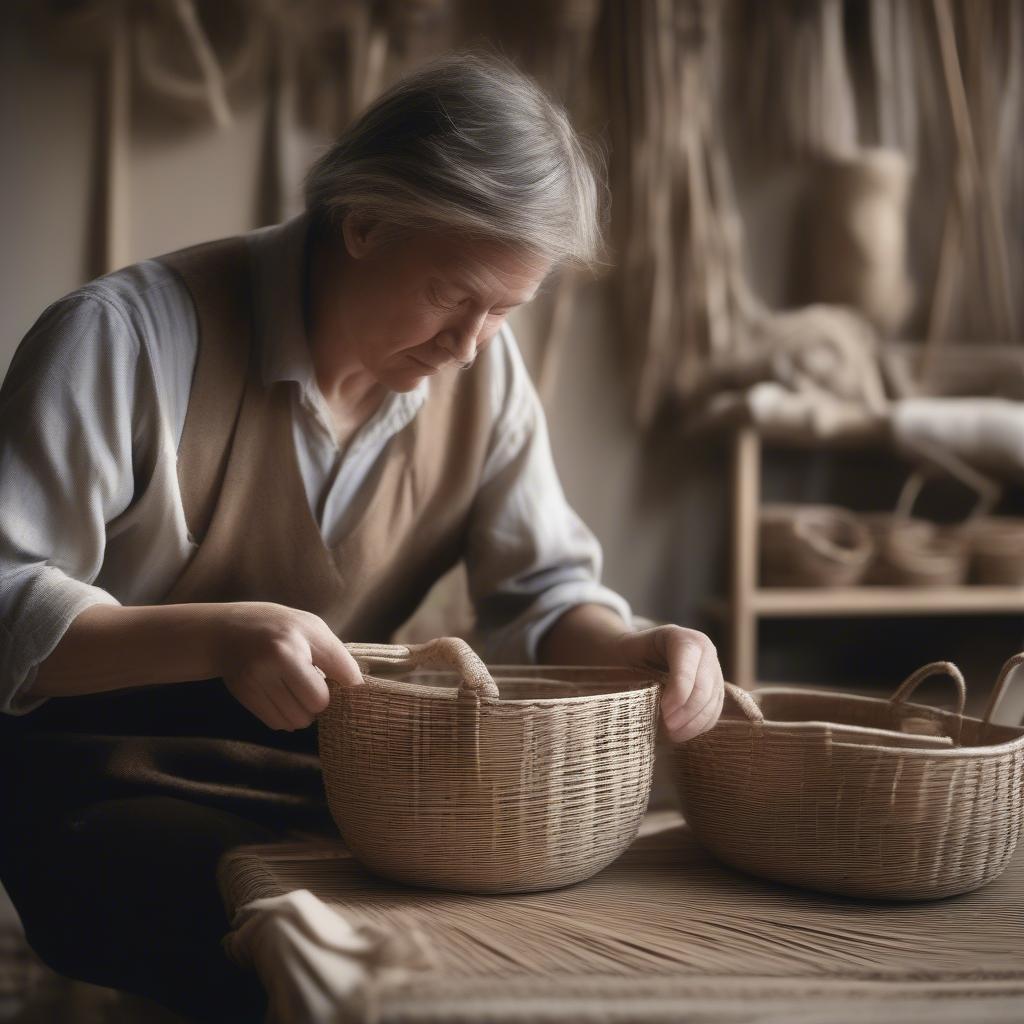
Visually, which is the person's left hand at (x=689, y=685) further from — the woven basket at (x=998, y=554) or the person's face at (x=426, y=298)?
the woven basket at (x=998, y=554)

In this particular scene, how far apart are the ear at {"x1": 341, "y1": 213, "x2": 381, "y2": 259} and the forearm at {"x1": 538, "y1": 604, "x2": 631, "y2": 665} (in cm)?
44

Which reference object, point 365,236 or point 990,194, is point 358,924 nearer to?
point 365,236

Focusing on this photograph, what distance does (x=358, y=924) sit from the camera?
0.83m

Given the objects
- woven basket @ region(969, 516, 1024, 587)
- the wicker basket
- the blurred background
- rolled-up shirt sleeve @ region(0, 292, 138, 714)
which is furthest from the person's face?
woven basket @ region(969, 516, 1024, 587)

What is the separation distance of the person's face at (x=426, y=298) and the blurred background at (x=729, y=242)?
109cm

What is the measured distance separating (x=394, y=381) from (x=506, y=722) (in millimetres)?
426

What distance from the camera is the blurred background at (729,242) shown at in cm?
251

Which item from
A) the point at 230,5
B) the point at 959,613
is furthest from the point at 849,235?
the point at 230,5

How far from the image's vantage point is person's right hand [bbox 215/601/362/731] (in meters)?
0.91

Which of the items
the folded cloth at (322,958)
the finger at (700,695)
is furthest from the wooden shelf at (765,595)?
the folded cloth at (322,958)

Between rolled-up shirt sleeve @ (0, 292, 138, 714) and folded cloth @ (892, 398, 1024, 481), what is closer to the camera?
rolled-up shirt sleeve @ (0, 292, 138, 714)

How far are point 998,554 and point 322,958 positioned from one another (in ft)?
6.94

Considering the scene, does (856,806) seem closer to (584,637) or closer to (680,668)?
(680,668)

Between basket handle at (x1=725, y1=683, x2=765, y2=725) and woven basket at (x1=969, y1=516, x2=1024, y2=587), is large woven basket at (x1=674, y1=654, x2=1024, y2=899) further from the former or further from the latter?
woven basket at (x1=969, y1=516, x2=1024, y2=587)
